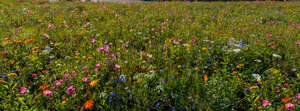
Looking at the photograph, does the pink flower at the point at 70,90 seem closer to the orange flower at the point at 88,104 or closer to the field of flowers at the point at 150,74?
the field of flowers at the point at 150,74

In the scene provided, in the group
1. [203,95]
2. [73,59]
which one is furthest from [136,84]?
[73,59]

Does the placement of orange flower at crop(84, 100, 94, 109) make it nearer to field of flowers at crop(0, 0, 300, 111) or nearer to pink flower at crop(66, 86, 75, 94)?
field of flowers at crop(0, 0, 300, 111)

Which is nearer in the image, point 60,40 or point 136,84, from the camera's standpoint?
point 136,84

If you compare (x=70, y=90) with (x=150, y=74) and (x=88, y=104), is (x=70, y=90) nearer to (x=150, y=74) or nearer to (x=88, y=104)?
(x=88, y=104)

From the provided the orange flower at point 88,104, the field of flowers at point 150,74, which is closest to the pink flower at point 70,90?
the field of flowers at point 150,74

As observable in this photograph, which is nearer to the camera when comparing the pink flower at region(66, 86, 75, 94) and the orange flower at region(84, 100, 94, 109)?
the orange flower at region(84, 100, 94, 109)

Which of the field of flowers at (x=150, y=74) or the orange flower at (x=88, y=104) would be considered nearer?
the orange flower at (x=88, y=104)

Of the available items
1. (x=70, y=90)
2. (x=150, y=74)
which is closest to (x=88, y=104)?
(x=70, y=90)

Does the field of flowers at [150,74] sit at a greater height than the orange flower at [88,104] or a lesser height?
greater

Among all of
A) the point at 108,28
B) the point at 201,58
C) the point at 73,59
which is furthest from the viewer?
the point at 108,28

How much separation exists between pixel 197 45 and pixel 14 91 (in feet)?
11.0

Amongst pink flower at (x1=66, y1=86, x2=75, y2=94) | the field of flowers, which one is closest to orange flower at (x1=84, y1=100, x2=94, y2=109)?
the field of flowers

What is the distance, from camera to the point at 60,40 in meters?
4.53

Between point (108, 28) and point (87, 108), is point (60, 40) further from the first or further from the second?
point (87, 108)
